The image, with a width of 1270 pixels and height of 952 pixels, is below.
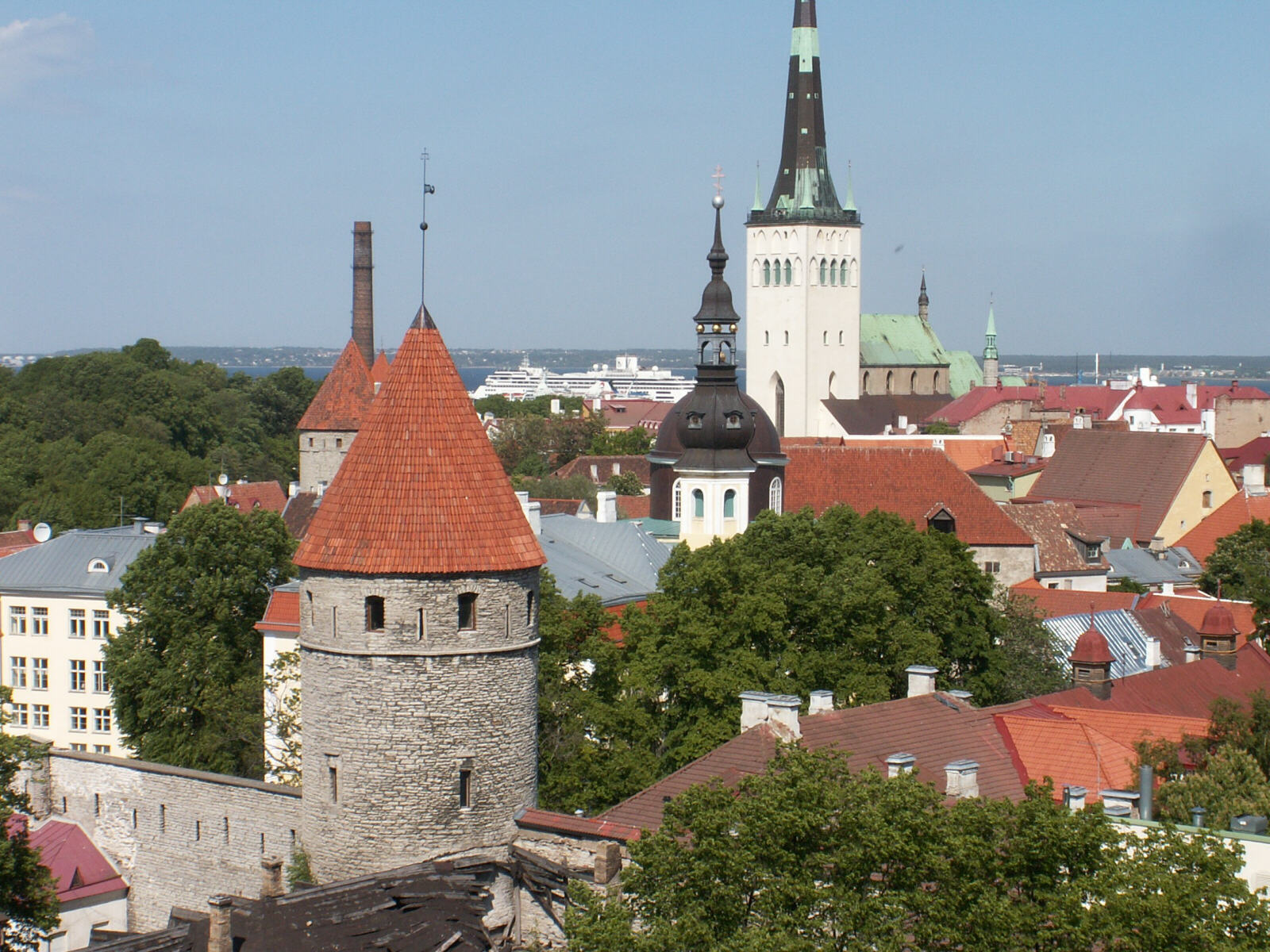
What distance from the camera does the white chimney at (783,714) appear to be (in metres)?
26.5

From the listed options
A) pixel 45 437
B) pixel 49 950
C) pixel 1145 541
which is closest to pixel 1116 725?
pixel 49 950

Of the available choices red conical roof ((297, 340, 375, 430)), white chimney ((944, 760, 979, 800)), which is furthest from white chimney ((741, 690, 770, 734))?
red conical roof ((297, 340, 375, 430))

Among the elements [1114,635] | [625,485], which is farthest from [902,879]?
[625,485]

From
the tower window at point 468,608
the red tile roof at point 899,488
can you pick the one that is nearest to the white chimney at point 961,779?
the tower window at point 468,608

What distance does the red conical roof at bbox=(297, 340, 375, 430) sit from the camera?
78188 millimetres

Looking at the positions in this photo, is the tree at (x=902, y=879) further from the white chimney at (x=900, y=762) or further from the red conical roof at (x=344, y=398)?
the red conical roof at (x=344, y=398)

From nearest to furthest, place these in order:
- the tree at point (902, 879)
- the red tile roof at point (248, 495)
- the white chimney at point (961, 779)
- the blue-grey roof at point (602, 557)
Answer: the tree at point (902, 879) → the white chimney at point (961, 779) → the blue-grey roof at point (602, 557) → the red tile roof at point (248, 495)

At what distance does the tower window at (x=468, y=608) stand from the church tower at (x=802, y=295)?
3539 inches

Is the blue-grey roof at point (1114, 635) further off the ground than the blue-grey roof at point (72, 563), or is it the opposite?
the blue-grey roof at point (72, 563)

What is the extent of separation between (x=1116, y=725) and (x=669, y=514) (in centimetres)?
2660

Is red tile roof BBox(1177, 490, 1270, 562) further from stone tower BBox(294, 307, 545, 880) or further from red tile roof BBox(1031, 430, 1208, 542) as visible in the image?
stone tower BBox(294, 307, 545, 880)

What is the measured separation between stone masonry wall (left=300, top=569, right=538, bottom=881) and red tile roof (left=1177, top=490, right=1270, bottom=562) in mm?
39597

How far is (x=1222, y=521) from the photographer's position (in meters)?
61.0

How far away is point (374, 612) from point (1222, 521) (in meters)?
42.2
